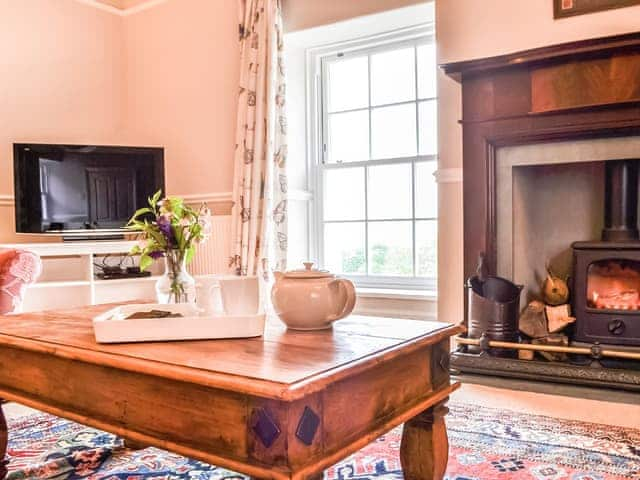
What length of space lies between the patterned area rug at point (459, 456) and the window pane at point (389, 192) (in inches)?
73.2

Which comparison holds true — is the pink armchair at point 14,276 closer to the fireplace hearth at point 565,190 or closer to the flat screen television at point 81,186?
the flat screen television at point 81,186

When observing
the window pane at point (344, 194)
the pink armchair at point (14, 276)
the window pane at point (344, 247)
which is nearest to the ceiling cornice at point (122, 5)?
the window pane at point (344, 194)

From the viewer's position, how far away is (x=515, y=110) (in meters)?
2.55

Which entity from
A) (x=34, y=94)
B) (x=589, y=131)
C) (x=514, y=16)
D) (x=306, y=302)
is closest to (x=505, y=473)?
(x=306, y=302)

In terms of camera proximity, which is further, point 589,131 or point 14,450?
point 589,131

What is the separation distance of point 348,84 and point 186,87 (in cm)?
128

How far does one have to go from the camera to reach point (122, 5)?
471 cm

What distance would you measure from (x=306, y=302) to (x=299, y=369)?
33cm

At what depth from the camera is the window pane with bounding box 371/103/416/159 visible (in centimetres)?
369

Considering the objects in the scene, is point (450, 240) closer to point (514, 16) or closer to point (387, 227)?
point (387, 227)

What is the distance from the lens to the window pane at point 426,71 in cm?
358

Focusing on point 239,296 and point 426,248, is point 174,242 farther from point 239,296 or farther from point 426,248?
point 426,248

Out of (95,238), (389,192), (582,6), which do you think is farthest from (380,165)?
(95,238)

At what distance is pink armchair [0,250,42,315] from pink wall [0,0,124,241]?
1.58 metres
